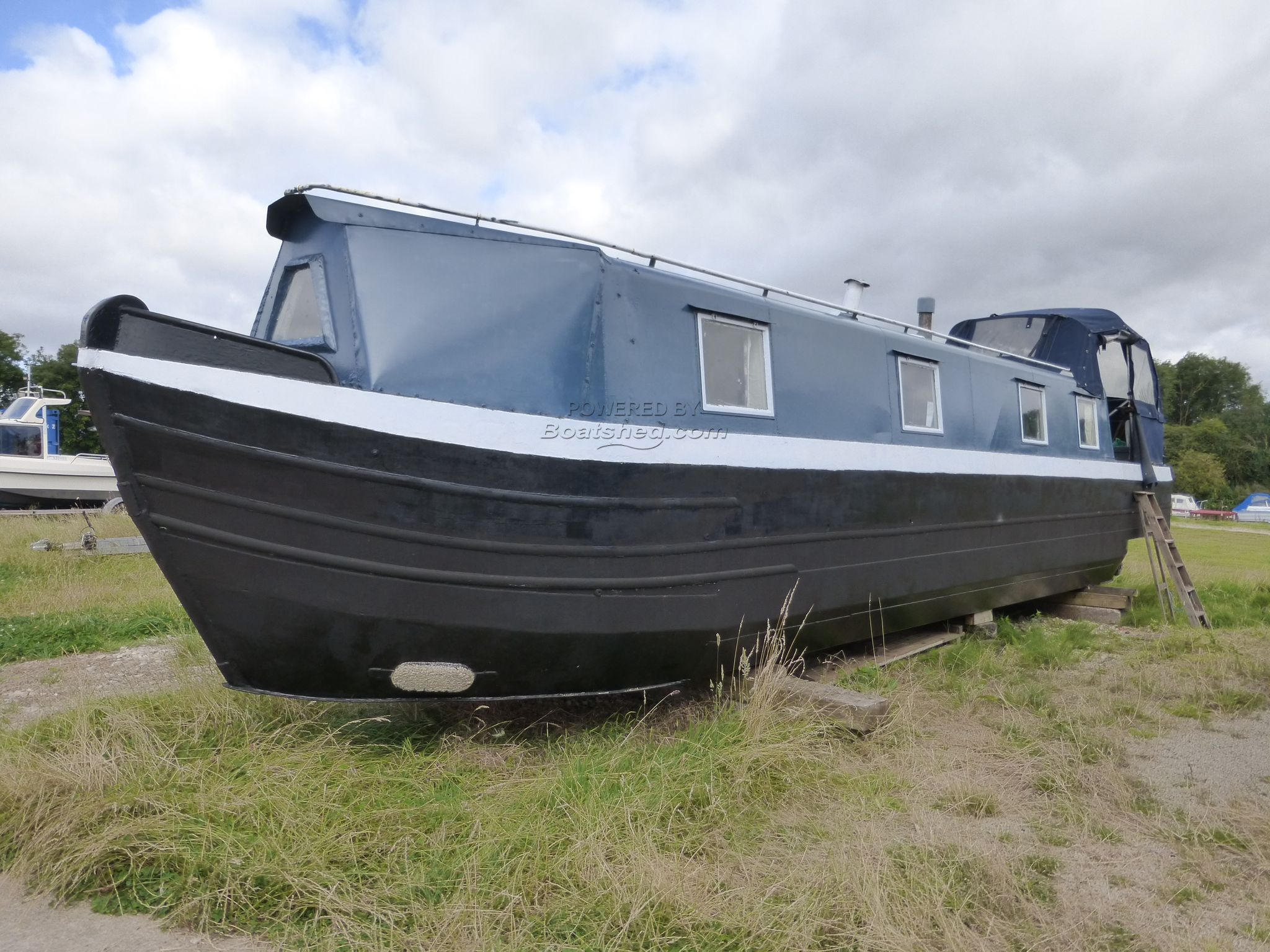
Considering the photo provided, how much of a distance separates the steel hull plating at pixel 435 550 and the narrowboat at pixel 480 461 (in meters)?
0.01

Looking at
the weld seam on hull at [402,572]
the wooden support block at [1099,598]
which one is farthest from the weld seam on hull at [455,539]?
the wooden support block at [1099,598]

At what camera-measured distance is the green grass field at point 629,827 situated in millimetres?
2916

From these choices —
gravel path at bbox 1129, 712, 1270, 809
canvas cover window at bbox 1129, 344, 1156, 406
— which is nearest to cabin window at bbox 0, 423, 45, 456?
canvas cover window at bbox 1129, 344, 1156, 406

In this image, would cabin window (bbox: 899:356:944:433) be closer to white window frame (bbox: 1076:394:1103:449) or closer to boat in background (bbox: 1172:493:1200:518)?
white window frame (bbox: 1076:394:1103:449)

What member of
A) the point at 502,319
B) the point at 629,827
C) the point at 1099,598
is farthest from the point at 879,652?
the point at 1099,598

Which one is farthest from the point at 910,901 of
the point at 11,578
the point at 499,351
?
the point at 11,578

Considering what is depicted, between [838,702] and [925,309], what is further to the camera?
[925,309]

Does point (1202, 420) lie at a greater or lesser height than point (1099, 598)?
greater

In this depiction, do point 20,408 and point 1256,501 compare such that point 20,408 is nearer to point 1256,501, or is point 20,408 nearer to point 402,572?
point 402,572

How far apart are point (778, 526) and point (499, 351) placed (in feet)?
6.73

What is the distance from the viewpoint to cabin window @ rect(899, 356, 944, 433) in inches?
254

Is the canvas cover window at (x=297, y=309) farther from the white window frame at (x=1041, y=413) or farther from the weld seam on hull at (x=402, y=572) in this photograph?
the white window frame at (x=1041, y=413)

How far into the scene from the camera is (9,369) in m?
45.0

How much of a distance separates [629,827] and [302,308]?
3254 millimetres
